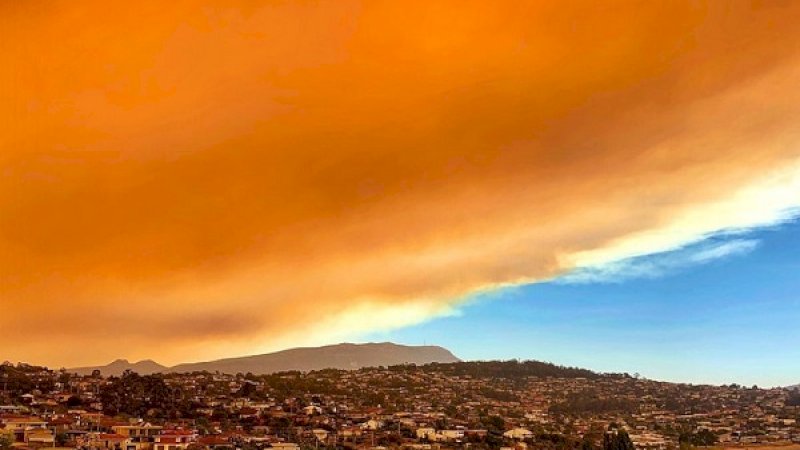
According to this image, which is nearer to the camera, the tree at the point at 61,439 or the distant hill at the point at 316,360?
the tree at the point at 61,439

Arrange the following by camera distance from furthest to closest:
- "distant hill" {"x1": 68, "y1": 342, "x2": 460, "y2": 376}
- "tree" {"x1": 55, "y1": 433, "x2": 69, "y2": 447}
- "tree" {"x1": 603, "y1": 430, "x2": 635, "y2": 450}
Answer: "distant hill" {"x1": 68, "y1": 342, "x2": 460, "y2": 376}
"tree" {"x1": 55, "y1": 433, "x2": 69, "y2": 447}
"tree" {"x1": 603, "y1": 430, "x2": 635, "y2": 450}

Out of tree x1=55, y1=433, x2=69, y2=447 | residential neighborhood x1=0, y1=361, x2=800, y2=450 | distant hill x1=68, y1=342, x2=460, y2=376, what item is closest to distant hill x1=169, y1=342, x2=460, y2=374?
distant hill x1=68, y1=342, x2=460, y2=376

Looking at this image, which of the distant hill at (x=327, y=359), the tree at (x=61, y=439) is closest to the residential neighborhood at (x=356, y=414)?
the tree at (x=61, y=439)

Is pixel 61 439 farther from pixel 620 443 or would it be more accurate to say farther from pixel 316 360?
pixel 316 360

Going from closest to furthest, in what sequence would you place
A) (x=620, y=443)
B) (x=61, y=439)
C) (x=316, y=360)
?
1. (x=620, y=443)
2. (x=61, y=439)
3. (x=316, y=360)

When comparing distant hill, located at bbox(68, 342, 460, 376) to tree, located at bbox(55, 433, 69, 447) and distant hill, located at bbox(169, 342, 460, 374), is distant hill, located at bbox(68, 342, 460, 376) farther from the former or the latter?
Answer: tree, located at bbox(55, 433, 69, 447)

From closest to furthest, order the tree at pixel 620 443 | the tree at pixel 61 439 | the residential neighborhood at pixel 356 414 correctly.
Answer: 1. the tree at pixel 620 443
2. the tree at pixel 61 439
3. the residential neighborhood at pixel 356 414

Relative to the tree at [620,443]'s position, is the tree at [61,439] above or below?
above

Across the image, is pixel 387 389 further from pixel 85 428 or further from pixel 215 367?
pixel 215 367

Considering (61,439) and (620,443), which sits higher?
(61,439)

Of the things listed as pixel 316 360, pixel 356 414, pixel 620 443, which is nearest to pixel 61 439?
pixel 356 414

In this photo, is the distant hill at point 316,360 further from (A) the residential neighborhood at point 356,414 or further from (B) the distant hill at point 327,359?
(A) the residential neighborhood at point 356,414

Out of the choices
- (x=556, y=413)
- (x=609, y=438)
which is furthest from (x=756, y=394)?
(x=609, y=438)
